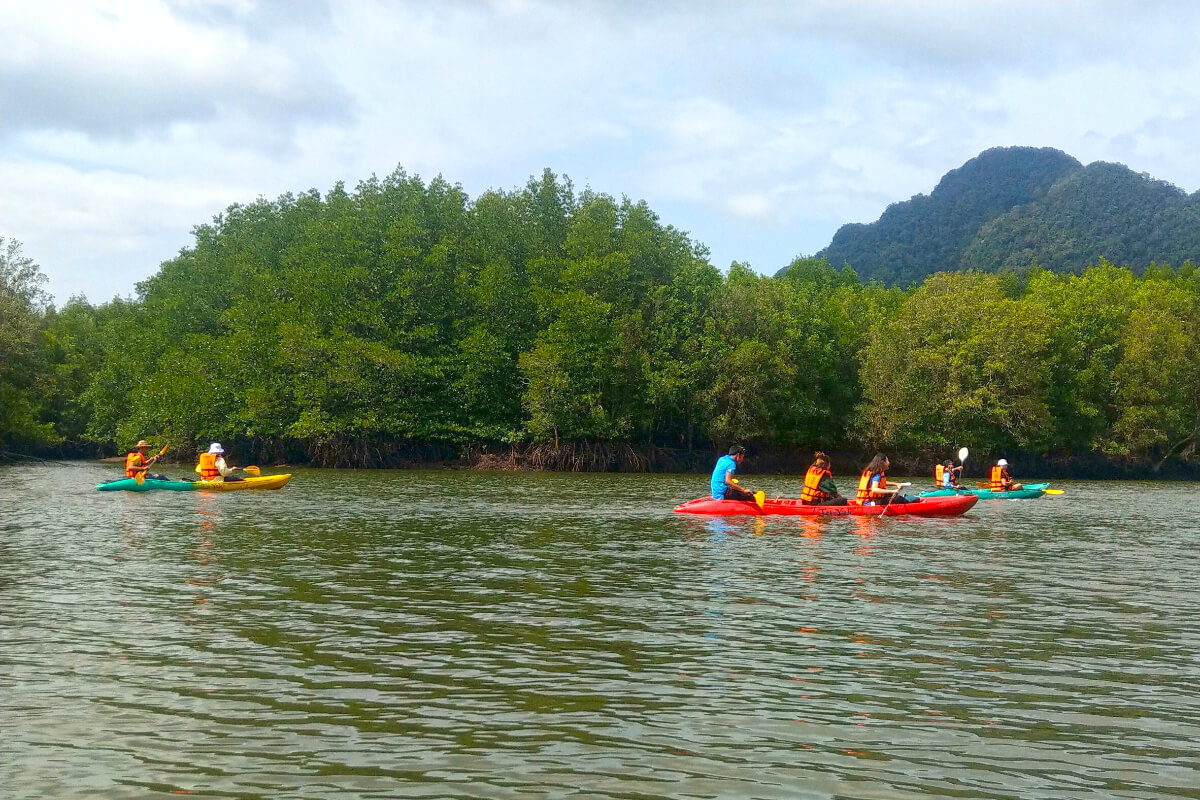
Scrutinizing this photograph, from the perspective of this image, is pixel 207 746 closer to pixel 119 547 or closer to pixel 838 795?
pixel 838 795

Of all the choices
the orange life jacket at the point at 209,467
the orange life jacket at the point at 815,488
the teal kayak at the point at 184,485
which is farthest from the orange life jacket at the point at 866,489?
the orange life jacket at the point at 209,467

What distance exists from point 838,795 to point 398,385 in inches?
2097

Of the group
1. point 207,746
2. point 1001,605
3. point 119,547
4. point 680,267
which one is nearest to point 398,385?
point 680,267

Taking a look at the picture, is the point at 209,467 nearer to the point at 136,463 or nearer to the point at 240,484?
the point at 240,484

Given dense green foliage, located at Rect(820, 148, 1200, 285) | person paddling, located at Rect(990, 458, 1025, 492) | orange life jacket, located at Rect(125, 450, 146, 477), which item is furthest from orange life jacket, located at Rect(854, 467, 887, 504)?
dense green foliage, located at Rect(820, 148, 1200, 285)

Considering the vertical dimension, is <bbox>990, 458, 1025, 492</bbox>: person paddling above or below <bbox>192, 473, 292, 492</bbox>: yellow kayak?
above

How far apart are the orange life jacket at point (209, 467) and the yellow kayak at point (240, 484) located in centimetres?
34

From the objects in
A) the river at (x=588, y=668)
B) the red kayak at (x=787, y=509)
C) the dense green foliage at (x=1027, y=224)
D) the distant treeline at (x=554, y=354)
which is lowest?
the river at (x=588, y=668)

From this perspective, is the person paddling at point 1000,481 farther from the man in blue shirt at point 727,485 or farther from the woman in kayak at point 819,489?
the man in blue shirt at point 727,485

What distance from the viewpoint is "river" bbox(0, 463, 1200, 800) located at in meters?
7.16

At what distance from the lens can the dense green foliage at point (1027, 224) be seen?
14062 centimetres

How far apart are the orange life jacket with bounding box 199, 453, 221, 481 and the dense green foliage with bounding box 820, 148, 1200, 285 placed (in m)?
125

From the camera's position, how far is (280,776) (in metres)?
6.98

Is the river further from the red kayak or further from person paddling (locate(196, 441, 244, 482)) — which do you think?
person paddling (locate(196, 441, 244, 482))
